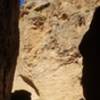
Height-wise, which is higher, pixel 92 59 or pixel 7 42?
pixel 7 42

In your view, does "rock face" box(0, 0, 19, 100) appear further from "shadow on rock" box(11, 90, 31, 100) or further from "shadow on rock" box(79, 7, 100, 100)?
"shadow on rock" box(79, 7, 100, 100)

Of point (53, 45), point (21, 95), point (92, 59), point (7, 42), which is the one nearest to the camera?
point (7, 42)

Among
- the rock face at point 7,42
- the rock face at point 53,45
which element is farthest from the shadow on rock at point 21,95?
the rock face at point 7,42

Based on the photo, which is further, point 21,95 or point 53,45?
point 53,45

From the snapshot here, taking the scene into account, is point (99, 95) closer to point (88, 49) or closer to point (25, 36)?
point (88, 49)

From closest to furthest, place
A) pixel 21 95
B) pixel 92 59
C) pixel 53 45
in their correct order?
1. pixel 21 95
2. pixel 92 59
3. pixel 53 45

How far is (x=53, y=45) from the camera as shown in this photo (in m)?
15.0

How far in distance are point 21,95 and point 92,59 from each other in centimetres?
275

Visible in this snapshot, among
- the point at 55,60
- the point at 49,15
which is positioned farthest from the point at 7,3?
the point at 49,15

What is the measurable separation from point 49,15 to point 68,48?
2.00 metres

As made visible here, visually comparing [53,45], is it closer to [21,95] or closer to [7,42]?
[21,95]

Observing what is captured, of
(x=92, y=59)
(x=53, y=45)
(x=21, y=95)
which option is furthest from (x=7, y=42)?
(x=92, y=59)

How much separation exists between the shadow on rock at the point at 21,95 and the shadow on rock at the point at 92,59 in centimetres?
192

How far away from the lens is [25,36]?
1605cm
